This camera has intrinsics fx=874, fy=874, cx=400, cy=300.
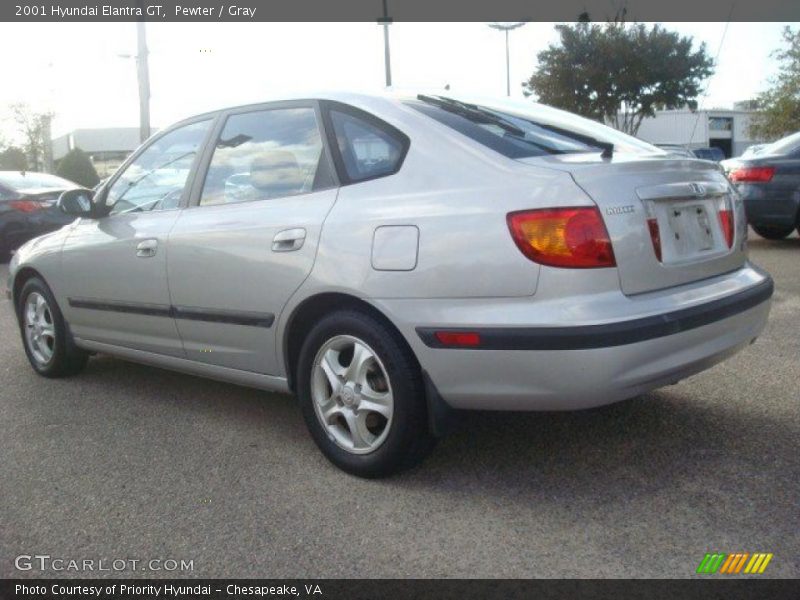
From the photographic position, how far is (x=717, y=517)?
2.94 metres

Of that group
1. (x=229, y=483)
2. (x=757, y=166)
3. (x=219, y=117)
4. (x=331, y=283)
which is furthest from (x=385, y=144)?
(x=757, y=166)

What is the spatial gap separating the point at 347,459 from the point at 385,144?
4.14ft

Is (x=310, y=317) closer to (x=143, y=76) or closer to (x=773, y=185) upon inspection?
(x=773, y=185)

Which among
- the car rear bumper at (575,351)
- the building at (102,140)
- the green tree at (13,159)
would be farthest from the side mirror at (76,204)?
the building at (102,140)

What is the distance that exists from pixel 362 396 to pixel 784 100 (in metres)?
38.7

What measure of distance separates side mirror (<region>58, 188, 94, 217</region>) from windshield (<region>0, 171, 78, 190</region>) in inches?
313

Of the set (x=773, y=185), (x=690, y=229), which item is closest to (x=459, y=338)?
(x=690, y=229)

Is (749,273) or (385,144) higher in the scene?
(385,144)

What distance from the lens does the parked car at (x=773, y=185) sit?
9.50m

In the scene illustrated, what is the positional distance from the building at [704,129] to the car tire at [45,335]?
43324 millimetres

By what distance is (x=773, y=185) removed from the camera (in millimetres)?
9547

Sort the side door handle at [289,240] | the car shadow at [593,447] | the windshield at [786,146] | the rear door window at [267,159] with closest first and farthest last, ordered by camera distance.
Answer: the car shadow at [593,447], the side door handle at [289,240], the rear door window at [267,159], the windshield at [786,146]

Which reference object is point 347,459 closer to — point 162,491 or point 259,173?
point 162,491

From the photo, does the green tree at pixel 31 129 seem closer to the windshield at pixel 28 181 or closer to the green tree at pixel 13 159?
the green tree at pixel 13 159
